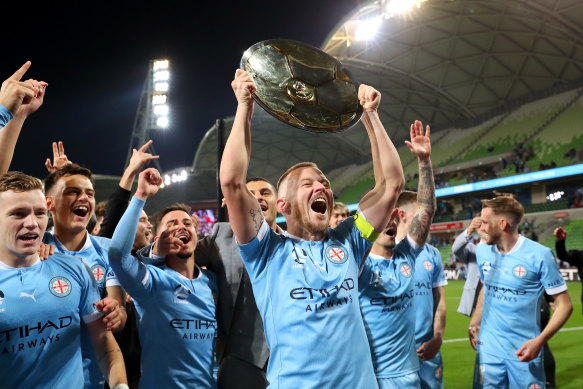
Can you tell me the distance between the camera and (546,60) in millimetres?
26953

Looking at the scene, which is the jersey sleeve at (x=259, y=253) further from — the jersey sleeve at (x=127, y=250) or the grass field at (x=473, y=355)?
the grass field at (x=473, y=355)

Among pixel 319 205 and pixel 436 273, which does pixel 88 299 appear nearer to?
pixel 319 205

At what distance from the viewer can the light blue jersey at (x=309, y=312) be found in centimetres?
221

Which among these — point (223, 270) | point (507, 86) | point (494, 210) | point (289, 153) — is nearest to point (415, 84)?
point (507, 86)

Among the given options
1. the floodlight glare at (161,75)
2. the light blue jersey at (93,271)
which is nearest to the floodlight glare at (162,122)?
the floodlight glare at (161,75)

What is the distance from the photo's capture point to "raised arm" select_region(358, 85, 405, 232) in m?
2.60

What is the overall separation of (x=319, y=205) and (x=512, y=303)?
2.68 meters

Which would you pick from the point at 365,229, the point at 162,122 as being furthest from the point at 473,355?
the point at 162,122

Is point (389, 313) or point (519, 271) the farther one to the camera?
point (519, 271)

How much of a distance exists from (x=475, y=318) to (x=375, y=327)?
2.00 metres

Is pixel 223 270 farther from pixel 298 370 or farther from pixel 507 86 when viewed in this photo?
pixel 507 86

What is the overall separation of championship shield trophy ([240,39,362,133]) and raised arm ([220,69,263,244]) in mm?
225

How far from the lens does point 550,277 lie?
13.7ft

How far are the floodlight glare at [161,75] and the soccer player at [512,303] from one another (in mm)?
31118
